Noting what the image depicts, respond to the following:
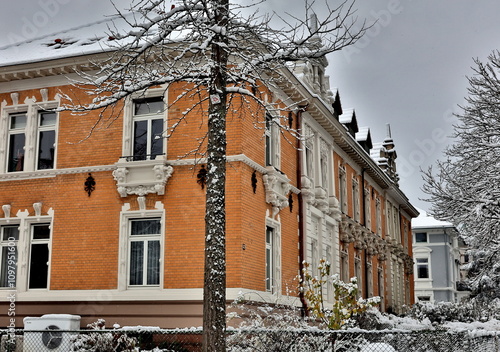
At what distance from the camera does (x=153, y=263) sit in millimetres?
17953

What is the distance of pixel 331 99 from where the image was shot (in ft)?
89.8

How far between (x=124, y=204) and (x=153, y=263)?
6.09 ft

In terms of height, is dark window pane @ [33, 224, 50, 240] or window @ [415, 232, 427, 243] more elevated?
window @ [415, 232, 427, 243]

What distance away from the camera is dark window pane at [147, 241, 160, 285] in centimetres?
1786

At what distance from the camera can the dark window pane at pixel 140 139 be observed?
61.1ft

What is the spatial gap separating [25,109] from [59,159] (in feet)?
7.32

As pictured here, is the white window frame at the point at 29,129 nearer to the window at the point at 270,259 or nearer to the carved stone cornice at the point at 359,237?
the window at the point at 270,259

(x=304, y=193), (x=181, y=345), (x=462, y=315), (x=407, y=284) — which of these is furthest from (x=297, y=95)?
(x=407, y=284)

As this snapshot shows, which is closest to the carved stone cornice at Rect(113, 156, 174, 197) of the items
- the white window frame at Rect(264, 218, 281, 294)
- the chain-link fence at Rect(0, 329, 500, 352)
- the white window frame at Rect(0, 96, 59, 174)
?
the white window frame at Rect(0, 96, 59, 174)

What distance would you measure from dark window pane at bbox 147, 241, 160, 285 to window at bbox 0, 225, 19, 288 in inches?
170

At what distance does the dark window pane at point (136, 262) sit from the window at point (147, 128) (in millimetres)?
2498

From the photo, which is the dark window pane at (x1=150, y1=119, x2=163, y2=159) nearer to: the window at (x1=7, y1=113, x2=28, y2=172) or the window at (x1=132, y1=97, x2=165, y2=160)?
the window at (x1=132, y1=97, x2=165, y2=160)

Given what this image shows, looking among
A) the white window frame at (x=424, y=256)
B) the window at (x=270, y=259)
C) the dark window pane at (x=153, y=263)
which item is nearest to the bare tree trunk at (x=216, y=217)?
the dark window pane at (x=153, y=263)

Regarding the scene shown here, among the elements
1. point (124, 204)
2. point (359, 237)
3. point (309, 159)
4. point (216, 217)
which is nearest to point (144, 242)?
point (124, 204)
